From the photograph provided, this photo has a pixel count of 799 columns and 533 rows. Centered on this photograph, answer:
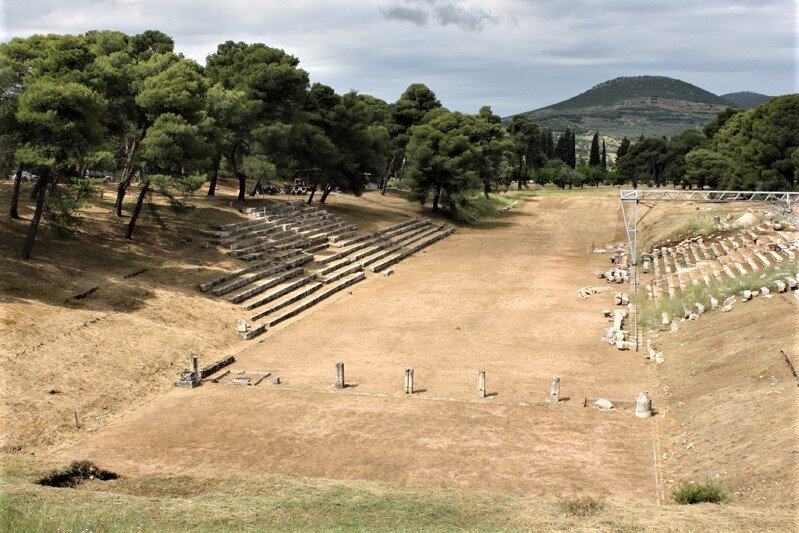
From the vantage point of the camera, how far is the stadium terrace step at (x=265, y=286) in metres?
33.1

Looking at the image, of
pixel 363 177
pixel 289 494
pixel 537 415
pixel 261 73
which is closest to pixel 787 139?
pixel 363 177

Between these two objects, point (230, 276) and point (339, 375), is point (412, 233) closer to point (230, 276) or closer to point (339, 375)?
point (230, 276)

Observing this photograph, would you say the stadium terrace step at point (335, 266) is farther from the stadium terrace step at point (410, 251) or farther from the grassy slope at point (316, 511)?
the grassy slope at point (316, 511)

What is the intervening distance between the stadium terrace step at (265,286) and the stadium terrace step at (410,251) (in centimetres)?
696

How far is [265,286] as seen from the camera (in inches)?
1417

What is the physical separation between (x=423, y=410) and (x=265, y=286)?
1662 cm

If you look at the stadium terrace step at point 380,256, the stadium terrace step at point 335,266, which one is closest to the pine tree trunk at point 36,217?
the stadium terrace step at point 335,266

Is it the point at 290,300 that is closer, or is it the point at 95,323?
the point at 95,323

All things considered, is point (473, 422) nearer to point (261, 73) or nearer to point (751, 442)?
point (751, 442)

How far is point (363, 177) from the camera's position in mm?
61469

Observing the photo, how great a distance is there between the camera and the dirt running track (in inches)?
685

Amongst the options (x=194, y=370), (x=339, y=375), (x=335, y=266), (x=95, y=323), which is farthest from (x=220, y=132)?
(x=339, y=375)

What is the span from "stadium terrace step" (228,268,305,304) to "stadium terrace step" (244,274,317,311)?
49 cm

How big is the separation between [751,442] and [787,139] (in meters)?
55.2
